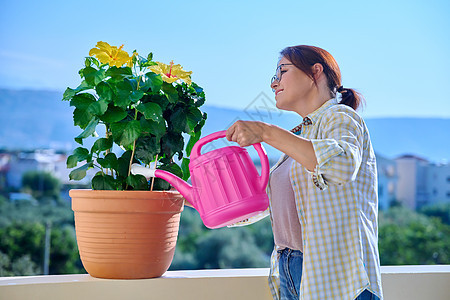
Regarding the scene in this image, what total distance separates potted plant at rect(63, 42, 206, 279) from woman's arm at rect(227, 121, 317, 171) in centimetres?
28

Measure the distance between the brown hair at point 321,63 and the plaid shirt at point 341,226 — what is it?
0.40 ft

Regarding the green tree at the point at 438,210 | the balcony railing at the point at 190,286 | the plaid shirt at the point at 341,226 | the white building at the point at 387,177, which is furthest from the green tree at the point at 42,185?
the plaid shirt at the point at 341,226

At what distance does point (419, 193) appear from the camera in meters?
11.2

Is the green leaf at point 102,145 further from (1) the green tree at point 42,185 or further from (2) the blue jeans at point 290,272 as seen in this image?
(1) the green tree at point 42,185

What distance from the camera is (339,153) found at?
818mm

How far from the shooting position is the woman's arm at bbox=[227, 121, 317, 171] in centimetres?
84

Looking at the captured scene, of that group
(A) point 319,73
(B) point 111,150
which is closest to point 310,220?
(A) point 319,73

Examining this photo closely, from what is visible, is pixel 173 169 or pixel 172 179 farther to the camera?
pixel 173 169

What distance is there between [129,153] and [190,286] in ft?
1.13

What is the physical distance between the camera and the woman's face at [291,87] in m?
1.04

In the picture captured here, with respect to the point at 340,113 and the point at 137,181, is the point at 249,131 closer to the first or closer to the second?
the point at 340,113

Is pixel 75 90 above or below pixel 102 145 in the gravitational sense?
above

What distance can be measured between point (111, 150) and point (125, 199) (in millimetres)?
151

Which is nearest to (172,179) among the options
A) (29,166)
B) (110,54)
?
(110,54)
